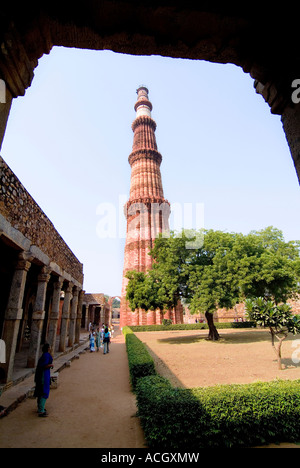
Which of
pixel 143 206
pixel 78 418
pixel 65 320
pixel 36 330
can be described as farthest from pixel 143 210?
pixel 78 418

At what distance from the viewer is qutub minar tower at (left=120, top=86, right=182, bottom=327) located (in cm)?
3036

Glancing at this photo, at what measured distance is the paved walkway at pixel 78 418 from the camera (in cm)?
368

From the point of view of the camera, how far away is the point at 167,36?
83.3 inches

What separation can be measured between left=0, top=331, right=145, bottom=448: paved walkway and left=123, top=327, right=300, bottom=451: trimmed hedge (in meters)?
0.45

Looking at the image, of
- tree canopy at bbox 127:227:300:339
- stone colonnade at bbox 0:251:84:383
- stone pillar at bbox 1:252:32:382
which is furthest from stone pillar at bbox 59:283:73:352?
tree canopy at bbox 127:227:300:339

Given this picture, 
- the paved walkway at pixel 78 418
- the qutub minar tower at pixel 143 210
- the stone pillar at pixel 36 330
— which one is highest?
the qutub minar tower at pixel 143 210

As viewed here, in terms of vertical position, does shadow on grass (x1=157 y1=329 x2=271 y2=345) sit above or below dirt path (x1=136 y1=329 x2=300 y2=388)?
above

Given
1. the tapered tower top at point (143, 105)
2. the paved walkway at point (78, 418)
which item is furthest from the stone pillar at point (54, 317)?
the tapered tower top at point (143, 105)

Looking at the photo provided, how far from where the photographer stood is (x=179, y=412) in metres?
3.54

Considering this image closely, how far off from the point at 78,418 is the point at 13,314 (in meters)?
2.81

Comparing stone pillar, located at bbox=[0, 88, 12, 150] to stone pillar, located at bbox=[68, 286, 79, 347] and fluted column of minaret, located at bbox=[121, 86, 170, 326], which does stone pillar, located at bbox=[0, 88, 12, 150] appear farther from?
fluted column of minaret, located at bbox=[121, 86, 170, 326]

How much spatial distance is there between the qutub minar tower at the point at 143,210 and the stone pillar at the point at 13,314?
22807 mm

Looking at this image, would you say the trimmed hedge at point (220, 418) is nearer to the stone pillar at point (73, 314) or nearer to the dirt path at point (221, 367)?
the dirt path at point (221, 367)
